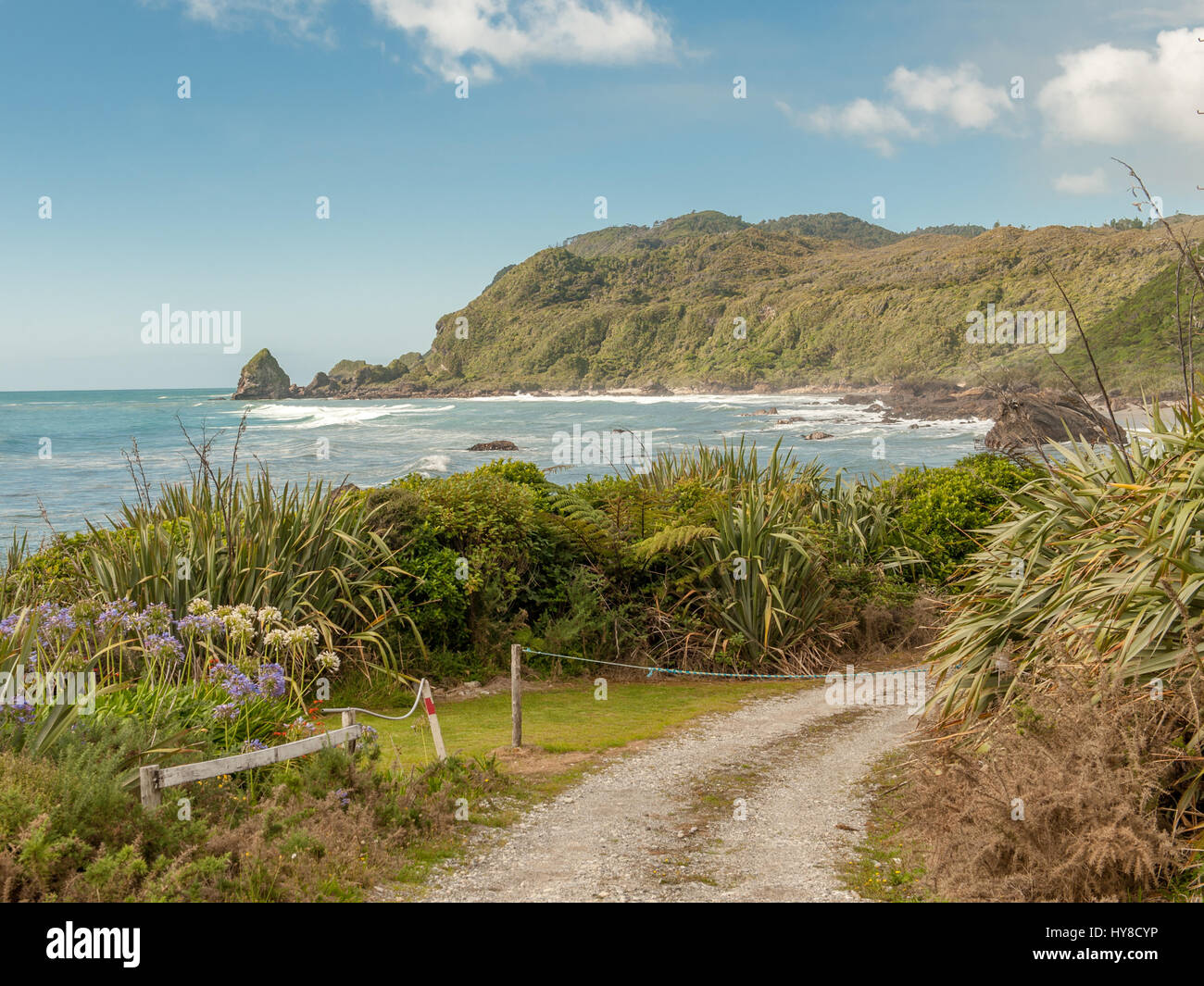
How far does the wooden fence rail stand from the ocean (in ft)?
71.8

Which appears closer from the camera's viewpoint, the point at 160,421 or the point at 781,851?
the point at 781,851

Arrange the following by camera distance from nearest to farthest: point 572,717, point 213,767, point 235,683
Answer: point 213,767 < point 235,683 < point 572,717

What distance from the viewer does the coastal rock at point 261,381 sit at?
135375 mm

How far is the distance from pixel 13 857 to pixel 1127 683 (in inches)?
217

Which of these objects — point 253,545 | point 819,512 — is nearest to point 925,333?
point 819,512

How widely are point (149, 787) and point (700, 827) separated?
11.2ft

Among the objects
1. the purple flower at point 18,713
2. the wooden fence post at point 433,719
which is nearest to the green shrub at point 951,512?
the wooden fence post at point 433,719

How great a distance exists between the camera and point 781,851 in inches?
221

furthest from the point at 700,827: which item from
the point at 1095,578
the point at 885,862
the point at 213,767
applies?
the point at 213,767

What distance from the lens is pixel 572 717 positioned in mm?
9461

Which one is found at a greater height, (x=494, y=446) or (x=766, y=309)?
(x=766, y=309)

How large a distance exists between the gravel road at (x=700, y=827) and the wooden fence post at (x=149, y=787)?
147cm

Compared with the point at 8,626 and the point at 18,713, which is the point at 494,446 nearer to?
the point at 8,626
